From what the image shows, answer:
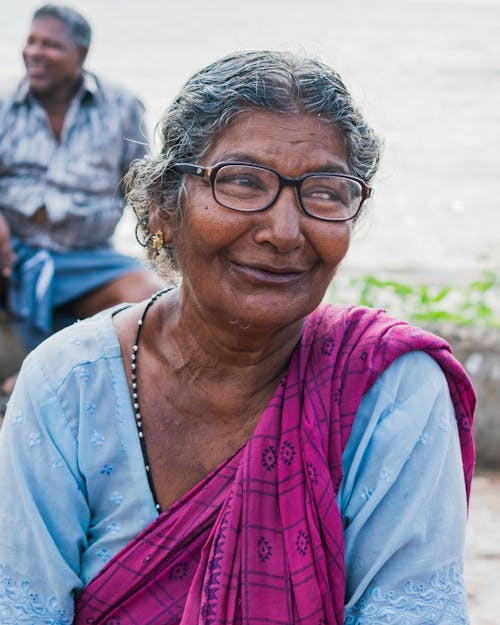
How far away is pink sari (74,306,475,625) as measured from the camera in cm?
190

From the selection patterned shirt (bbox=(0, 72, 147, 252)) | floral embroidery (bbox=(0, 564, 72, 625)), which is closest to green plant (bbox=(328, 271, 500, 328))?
patterned shirt (bbox=(0, 72, 147, 252))

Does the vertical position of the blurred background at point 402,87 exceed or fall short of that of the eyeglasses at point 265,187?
it falls short

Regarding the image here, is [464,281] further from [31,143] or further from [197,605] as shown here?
[197,605]

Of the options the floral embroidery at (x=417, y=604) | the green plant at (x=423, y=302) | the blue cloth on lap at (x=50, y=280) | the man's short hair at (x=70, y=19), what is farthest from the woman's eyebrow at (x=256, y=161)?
the man's short hair at (x=70, y=19)

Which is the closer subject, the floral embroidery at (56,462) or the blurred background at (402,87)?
the floral embroidery at (56,462)

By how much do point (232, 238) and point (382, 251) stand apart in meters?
6.77

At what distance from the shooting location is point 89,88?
5102 millimetres

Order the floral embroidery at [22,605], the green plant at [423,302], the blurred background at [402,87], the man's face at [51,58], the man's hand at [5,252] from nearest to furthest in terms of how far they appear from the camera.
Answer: the floral embroidery at [22,605], the blurred background at [402,87], the green plant at [423,302], the man's hand at [5,252], the man's face at [51,58]

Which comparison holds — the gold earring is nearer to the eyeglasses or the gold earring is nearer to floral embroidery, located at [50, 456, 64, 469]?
the eyeglasses

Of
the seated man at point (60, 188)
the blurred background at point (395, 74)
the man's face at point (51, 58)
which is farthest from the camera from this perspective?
the blurred background at point (395, 74)

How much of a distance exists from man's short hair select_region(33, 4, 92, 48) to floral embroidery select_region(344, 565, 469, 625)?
392 cm

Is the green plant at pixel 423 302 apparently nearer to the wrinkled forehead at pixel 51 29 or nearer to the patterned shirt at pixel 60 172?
the patterned shirt at pixel 60 172

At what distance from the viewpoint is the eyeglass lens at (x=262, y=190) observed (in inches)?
76.2

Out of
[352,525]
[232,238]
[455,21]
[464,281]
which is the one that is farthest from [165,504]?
[455,21]
